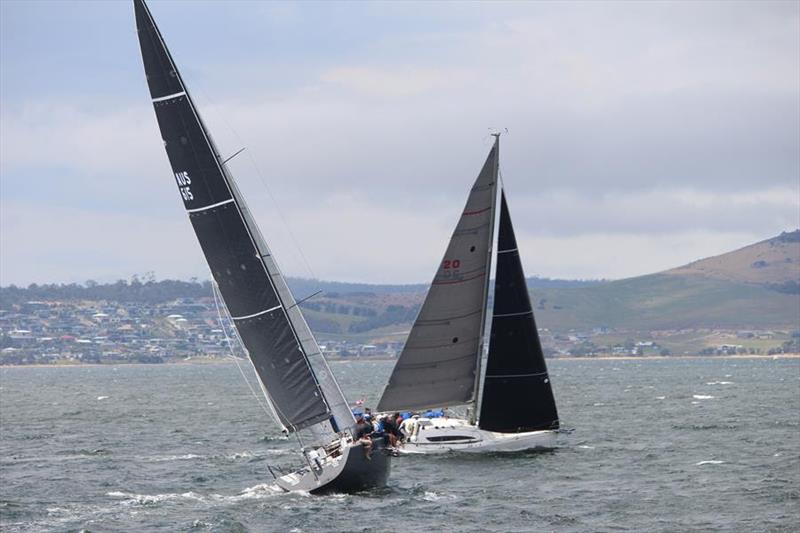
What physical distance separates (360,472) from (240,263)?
7386mm

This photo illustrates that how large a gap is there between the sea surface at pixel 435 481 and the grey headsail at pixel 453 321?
2817mm

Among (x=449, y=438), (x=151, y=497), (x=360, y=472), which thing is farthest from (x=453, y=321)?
(x=151, y=497)

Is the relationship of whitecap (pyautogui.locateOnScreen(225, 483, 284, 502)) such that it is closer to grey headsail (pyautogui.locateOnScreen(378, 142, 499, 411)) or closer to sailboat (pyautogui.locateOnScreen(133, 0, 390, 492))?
sailboat (pyautogui.locateOnScreen(133, 0, 390, 492))

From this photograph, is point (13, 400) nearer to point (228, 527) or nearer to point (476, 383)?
point (476, 383)

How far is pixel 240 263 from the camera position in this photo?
40.5 metres

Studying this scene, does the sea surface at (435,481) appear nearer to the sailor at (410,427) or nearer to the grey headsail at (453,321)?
the sailor at (410,427)

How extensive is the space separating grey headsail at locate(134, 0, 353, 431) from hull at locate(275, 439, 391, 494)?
4.21 feet

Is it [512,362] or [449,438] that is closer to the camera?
[449,438]

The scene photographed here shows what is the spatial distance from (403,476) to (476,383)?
7678 mm

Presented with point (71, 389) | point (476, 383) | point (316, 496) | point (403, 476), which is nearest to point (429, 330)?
point (476, 383)

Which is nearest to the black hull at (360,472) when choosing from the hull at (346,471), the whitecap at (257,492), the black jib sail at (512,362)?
the hull at (346,471)

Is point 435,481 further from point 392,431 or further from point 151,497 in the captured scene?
point 151,497

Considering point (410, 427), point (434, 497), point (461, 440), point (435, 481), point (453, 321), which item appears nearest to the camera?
point (434, 497)

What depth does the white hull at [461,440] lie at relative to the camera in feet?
180
